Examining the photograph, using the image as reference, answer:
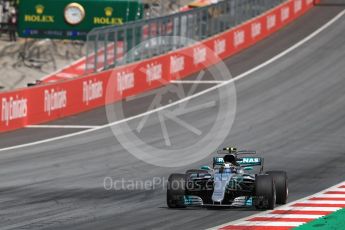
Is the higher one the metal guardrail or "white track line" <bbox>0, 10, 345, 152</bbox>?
the metal guardrail

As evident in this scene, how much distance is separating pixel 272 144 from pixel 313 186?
7.11 metres

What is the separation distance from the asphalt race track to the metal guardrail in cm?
195

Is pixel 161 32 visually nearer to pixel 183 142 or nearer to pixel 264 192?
pixel 183 142

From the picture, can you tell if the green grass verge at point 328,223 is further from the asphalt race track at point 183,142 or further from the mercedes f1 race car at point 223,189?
the asphalt race track at point 183,142

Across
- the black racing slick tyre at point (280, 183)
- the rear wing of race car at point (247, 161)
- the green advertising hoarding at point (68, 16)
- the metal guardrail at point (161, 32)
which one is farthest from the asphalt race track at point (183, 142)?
the green advertising hoarding at point (68, 16)

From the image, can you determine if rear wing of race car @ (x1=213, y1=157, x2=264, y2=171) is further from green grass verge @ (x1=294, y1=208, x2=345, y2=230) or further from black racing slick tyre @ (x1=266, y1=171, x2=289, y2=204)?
green grass verge @ (x1=294, y1=208, x2=345, y2=230)

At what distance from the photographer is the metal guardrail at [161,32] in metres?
35.0

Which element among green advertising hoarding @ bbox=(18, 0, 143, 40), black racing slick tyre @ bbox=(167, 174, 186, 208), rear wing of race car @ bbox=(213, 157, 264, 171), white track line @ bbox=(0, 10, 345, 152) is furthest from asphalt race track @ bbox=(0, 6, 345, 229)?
green advertising hoarding @ bbox=(18, 0, 143, 40)

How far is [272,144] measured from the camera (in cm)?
2653

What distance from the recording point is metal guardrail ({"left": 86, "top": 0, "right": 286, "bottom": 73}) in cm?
3503

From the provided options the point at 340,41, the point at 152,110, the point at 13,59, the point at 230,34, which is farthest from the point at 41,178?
the point at 13,59

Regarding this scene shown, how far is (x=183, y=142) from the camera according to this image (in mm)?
26875

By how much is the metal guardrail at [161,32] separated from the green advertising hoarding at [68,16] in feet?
22.4

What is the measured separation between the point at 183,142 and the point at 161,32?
1457 cm
